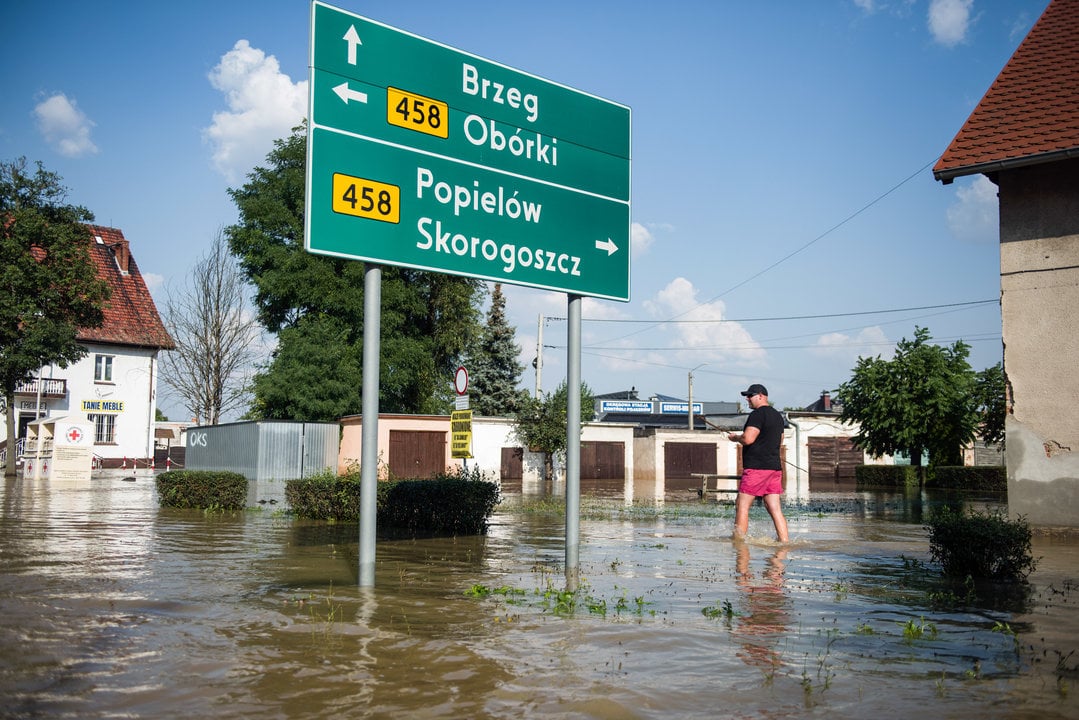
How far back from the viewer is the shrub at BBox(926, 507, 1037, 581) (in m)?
8.29

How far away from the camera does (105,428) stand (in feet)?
173

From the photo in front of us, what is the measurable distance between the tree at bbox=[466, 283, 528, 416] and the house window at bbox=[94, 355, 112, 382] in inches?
834

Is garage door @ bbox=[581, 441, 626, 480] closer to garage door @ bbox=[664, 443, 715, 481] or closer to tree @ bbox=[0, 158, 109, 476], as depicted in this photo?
garage door @ bbox=[664, 443, 715, 481]

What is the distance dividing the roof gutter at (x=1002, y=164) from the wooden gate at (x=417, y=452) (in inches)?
1022

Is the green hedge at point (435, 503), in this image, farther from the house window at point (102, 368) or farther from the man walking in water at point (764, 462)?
the house window at point (102, 368)

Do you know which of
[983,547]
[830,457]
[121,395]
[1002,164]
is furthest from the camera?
[121,395]

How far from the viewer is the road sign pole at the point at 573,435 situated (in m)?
9.27

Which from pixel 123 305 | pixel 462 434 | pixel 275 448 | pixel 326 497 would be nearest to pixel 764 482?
pixel 462 434

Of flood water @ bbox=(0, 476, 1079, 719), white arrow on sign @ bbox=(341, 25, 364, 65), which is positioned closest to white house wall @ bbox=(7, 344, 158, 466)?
flood water @ bbox=(0, 476, 1079, 719)

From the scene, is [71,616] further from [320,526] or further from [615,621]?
[320,526]

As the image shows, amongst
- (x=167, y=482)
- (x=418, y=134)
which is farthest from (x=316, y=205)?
(x=167, y=482)

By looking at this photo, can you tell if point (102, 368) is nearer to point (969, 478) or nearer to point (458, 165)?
point (969, 478)

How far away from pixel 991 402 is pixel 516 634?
30.5 metres

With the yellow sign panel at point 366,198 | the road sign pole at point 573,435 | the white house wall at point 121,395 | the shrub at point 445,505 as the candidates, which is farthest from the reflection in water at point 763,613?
the white house wall at point 121,395
